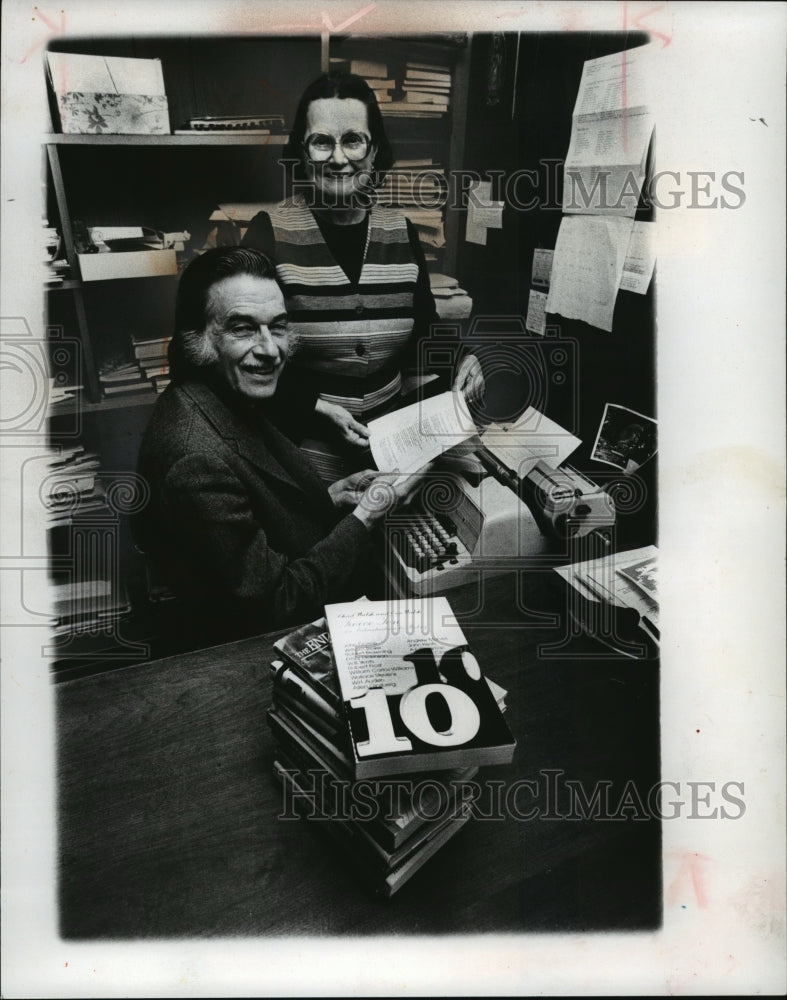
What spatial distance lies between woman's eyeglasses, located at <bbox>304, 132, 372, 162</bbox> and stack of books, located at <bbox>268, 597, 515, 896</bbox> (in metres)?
0.82

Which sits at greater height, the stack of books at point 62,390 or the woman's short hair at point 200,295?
the woman's short hair at point 200,295

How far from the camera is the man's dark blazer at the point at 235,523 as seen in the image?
4.34 ft

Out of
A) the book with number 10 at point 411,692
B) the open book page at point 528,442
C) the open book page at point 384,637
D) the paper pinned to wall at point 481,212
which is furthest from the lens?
the open book page at point 528,442

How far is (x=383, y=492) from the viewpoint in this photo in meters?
1.43

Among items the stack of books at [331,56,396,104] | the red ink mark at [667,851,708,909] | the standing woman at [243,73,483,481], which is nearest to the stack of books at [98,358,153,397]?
the standing woman at [243,73,483,481]

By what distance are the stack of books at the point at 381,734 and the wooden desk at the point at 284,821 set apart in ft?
0.19

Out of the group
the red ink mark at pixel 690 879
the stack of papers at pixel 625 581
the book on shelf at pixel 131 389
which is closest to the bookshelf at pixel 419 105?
the book on shelf at pixel 131 389

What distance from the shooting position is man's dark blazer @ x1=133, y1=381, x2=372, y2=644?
4.34ft

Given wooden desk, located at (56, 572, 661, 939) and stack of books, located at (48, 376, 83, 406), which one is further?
stack of books, located at (48, 376, 83, 406)

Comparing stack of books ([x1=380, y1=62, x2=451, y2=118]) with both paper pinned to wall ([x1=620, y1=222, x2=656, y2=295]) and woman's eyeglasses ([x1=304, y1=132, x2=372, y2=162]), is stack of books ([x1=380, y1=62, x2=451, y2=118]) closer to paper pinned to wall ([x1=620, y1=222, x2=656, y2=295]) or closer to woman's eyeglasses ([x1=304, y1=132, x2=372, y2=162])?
woman's eyeglasses ([x1=304, y1=132, x2=372, y2=162])

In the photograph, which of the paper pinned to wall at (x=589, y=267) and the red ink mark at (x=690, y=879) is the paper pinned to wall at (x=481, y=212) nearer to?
the paper pinned to wall at (x=589, y=267)

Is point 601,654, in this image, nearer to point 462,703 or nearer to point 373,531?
point 462,703

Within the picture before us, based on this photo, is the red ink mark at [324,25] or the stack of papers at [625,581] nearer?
the red ink mark at [324,25]

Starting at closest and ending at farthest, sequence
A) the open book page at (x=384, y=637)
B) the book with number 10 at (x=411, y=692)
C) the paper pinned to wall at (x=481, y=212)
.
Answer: the book with number 10 at (x=411, y=692), the open book page at (x=384, y=637), the paper pinned to wall at (x=481, y=212)
